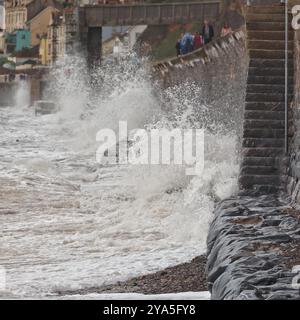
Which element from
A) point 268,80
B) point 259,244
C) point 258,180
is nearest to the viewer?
point 259,244

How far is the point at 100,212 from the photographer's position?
13.6 m

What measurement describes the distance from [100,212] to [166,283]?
16.1ft

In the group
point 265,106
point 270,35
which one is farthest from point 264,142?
point 270,35

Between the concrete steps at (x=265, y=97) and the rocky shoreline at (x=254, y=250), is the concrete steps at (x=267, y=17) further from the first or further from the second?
the rocky shoreline at (x=254, y=250)

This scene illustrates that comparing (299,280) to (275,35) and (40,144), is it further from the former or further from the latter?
→ (40,144)

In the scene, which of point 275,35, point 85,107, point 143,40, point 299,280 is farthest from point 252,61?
point 143,40

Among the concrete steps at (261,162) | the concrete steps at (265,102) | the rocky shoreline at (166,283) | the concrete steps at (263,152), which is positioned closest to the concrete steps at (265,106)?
the concrete steps at (265,102)

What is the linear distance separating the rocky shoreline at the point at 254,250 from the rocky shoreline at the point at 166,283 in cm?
18

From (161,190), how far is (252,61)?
2439mm

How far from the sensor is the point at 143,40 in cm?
5741

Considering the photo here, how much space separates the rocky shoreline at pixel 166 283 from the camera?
27.7ft

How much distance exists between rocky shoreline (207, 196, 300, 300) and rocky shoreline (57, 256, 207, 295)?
18 cm

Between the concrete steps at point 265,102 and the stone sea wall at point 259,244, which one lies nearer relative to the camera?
the stone sea wall at point 259,244

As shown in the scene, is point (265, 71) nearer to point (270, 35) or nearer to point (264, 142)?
point (270, 35)
